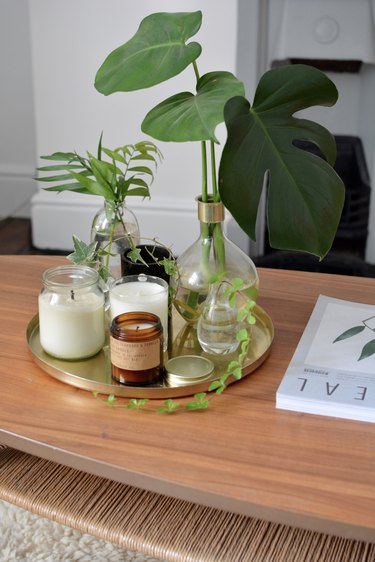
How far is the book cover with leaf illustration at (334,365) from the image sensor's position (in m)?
0.99

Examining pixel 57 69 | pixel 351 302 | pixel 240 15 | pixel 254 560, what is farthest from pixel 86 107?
pixel 254 560

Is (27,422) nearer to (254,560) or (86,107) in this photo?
(254,560)

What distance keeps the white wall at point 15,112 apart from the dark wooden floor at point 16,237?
7cm

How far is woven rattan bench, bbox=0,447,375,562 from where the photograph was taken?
0.99 m

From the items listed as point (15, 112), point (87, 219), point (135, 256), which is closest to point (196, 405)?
point (135, 256)

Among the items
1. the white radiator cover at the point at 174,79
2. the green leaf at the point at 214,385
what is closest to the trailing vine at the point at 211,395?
the green leaf at the point at 214,385

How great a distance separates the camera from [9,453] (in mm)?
1182

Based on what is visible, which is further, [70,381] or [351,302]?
[351,302]

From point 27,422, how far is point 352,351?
44 centimetres

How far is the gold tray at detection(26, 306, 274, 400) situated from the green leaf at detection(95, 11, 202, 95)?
1.15ft

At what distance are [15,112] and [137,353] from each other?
216 cm

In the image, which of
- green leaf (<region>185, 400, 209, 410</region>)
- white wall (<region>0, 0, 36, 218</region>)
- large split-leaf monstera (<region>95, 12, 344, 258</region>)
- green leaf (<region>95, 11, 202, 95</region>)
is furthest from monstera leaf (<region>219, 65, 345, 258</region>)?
white wall (<region>0, 0, 36, 218</region>)

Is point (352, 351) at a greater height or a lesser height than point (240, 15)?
lesser

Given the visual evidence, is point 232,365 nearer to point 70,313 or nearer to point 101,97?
point 70,313
